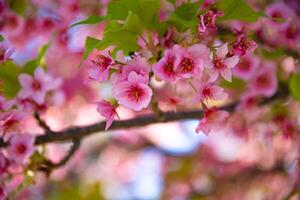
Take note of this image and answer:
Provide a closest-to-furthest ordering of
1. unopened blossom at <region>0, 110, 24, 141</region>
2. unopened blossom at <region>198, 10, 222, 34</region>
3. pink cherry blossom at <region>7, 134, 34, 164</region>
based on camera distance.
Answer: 1. unopened blossom at <region>198, 10, 222, 34</region>
2. unopened blossom at <region>0, 110, 24, 141</region>
3. pink cherry blossom at <region>7, 134, 34, 164</region>

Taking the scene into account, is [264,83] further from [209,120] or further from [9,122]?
[9,122]

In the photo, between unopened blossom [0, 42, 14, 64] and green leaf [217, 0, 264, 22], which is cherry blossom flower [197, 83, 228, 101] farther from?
unopened blossom [0, 42, 14, 64]

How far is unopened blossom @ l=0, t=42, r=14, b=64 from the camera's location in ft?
6.15

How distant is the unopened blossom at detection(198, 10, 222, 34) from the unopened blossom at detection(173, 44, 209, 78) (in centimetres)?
5

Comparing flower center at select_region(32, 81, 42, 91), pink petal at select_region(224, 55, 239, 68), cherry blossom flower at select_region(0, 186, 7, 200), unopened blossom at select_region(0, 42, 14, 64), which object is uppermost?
pink petal at select_region(224, 55, 239, 68)

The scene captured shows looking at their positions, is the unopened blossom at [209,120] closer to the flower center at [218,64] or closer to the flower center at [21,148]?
the flower center at [218,64]

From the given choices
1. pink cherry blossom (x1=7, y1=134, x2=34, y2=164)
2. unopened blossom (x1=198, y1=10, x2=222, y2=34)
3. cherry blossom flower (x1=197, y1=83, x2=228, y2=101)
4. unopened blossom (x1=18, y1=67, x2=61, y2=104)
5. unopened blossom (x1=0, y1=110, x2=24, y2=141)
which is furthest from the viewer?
unopened blossom (x1=18, y1=67, x2=61, y2=104)

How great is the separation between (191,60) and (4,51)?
652 millimetres

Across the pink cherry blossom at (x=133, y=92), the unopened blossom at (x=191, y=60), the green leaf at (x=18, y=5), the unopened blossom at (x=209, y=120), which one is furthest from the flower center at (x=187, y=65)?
the green leaf at (x=18, y=5)

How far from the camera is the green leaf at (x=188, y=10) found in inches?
66.4

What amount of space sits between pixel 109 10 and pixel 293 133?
124 centimetres

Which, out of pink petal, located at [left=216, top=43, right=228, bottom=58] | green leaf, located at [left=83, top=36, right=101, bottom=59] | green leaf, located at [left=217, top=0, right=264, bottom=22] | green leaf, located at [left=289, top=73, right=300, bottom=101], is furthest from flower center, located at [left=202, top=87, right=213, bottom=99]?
green leaf, located at [left=289, top=73, right=300, bottom=101]

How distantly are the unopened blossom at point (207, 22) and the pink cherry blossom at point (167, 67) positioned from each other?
10cm

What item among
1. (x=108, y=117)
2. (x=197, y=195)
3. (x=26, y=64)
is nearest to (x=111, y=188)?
(x=197, y=195)
